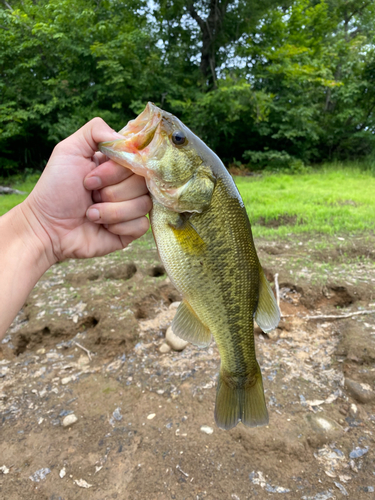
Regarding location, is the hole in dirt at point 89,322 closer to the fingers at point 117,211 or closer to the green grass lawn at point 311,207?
Result: the fingers at point 117,211

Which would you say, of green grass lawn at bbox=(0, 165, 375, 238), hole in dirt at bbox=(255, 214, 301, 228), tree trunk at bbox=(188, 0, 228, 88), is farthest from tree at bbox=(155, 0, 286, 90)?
hole in dirt at bbox=(255, 214, 301, 228)

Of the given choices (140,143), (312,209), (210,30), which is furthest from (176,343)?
(210,30)

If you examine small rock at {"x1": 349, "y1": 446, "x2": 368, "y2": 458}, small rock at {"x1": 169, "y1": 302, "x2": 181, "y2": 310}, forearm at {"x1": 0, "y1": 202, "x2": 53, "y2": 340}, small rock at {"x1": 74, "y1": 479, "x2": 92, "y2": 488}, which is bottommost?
small rock at {"x1": 74, "y1": 479, "x2": 92, "y2": 488}

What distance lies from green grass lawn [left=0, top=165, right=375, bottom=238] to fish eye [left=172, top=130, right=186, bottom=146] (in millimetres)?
4192

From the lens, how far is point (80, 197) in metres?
1.94

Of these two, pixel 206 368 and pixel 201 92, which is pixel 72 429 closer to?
pixel 206 368

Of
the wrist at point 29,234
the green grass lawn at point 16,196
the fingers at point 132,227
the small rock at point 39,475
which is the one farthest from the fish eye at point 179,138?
the green grass lawn at point 16,196

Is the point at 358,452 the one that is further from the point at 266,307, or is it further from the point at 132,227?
the point at 132,227

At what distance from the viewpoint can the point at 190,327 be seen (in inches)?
67.1

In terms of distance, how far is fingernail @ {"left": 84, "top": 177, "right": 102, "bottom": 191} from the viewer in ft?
5.68

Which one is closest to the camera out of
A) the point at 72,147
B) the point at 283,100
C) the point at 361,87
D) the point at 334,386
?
the point at 72,147

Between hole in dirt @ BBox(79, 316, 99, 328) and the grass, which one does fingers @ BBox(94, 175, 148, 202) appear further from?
the grass

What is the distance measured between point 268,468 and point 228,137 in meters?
15.2

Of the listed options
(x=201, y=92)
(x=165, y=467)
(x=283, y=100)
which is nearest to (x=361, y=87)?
(x=283, y=100)
